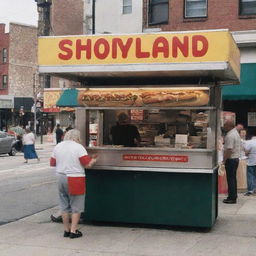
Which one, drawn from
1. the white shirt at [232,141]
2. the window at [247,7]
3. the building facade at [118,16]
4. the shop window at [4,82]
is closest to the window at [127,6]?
the building facade at [118,16]

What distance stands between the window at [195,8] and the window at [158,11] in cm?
85

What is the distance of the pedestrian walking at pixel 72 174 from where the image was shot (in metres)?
7.86

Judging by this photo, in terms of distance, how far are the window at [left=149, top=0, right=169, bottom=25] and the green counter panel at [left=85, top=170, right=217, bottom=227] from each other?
1205cm

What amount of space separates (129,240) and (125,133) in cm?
205

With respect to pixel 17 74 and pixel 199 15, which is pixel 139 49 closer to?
pixel 199 15

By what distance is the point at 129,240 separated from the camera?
310 inches

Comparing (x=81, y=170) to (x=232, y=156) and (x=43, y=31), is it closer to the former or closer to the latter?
(x=232, y=156)

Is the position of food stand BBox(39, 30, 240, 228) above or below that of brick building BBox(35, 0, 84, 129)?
below

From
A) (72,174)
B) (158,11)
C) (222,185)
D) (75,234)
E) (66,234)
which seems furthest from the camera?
(158,11)

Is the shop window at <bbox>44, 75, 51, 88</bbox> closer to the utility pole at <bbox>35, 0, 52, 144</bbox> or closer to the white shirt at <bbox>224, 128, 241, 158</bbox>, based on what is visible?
the utility pole at <bbox>35, 0, 52, 144</bbox>

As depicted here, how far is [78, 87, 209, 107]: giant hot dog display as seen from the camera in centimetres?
845

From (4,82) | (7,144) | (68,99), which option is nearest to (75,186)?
(68,99)

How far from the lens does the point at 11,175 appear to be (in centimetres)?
1792

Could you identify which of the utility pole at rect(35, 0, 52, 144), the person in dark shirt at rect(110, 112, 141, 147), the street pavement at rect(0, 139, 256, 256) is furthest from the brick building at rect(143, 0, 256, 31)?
the utility pole at rect(35, 0, 52, 144)
